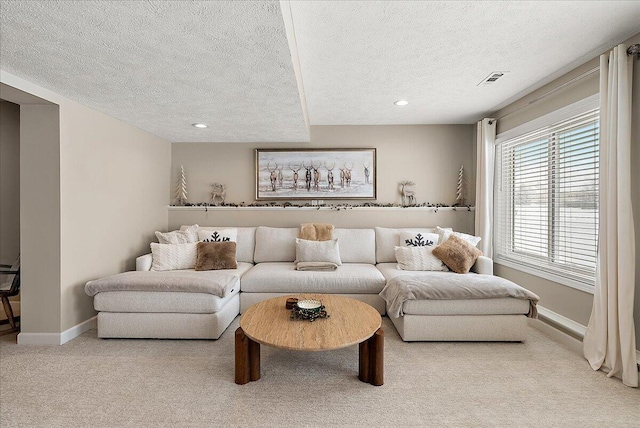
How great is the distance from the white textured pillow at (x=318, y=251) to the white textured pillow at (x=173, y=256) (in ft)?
3.94

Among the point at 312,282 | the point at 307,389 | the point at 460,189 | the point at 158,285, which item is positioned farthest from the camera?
the point at 460,189

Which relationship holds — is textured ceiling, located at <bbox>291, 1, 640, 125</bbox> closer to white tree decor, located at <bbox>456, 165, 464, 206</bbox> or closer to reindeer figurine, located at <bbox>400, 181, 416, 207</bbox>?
white tree decor, located at <bbox>456, 165, 464, 206</bbox>

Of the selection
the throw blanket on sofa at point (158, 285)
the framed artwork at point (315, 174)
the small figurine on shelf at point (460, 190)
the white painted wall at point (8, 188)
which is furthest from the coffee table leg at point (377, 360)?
the white painted wall at point (8, 188)

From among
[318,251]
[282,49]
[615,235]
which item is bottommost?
[318,251]

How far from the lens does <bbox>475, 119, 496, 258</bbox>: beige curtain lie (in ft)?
12.3

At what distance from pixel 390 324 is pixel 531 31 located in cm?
263

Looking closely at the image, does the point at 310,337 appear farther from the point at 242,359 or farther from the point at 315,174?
the point at 315,174

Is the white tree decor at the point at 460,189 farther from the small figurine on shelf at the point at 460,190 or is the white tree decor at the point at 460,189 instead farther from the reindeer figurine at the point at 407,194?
the reindeer figurine at the point at 407,194

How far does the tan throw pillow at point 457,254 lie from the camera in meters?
3.23

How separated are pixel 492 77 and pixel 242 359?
3.07 metres

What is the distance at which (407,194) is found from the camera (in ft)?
14.0

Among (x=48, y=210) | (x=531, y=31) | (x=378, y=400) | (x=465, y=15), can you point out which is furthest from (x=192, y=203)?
(x=531, y=31)

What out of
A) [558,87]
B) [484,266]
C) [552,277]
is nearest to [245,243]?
[484,266]

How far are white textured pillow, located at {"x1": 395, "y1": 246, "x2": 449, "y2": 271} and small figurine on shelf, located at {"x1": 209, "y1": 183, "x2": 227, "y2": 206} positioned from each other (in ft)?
8.46
